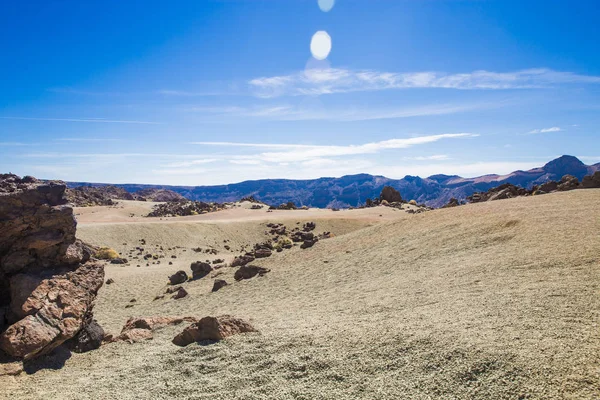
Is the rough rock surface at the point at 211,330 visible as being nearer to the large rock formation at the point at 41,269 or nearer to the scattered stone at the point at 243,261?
the large rock formation at the point at 41,269

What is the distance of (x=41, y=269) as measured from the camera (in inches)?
348

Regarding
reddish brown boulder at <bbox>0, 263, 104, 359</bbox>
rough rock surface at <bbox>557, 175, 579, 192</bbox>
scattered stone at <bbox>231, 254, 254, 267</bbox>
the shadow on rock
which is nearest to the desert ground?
the shadow on rock

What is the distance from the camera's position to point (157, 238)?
33188mm

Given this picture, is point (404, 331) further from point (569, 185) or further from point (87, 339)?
point (569, 185)

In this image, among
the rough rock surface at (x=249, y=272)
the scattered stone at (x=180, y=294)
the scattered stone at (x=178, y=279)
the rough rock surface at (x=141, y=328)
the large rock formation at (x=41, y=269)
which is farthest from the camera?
the scattered stone at (x=178, y=279)

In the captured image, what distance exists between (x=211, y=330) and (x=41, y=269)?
471 centimetres

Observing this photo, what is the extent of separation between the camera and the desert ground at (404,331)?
4957mm

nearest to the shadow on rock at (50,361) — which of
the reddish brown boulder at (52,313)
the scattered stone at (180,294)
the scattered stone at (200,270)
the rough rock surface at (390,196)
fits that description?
the reddish brown boulder at (52,313)

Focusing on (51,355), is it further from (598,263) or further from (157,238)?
(157,238)

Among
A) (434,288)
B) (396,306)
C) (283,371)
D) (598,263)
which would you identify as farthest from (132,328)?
(598,263)

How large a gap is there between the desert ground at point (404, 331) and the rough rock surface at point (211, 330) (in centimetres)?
34

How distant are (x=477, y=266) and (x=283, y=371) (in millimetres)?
7290

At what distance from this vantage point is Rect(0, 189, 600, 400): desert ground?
496cm

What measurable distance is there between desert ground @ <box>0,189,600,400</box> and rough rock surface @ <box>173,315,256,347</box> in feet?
1.12
